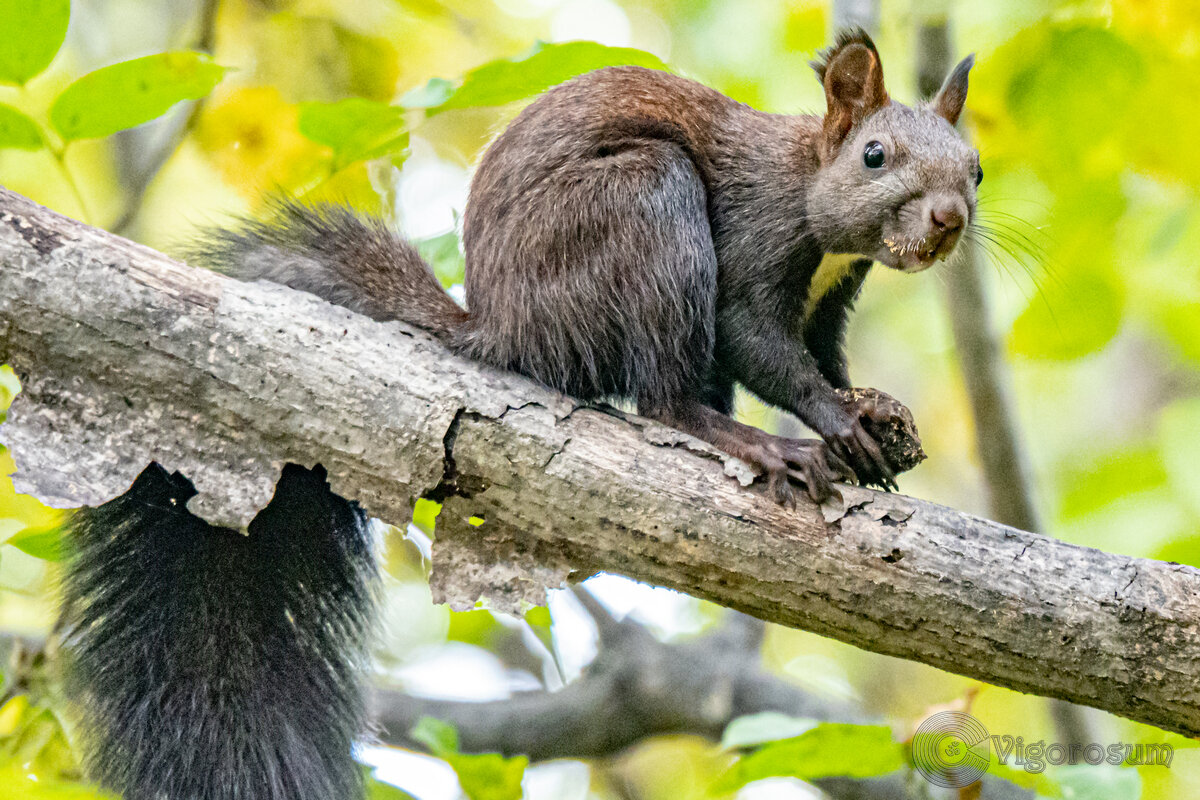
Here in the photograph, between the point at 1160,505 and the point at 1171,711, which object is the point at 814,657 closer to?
the point at 1160,505

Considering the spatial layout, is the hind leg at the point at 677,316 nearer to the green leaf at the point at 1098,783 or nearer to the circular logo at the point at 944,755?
the circular logo at the point at 944,755

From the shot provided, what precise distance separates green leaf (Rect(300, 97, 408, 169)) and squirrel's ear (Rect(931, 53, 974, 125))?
1641 millimetres

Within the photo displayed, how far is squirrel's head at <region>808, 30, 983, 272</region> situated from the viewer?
2.89m

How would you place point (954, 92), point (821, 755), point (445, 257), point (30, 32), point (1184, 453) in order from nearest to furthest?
point (821, 755)
point (30, 32)
point (954, 92)
point (445, 257)
point (1184, 453)

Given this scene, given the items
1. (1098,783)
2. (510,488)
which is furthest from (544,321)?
(1098,783)

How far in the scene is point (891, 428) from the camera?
282 centimetres

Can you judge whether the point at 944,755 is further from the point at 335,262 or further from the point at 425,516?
the point at 335,262

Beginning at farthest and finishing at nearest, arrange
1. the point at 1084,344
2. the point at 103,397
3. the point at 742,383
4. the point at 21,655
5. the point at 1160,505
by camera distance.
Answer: the point at 1160,505
the point at 1084,344
the point at 742,383
the point at 21,655
the point at 103,397

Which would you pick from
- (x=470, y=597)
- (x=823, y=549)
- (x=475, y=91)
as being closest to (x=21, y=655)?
(x=470, y=597)

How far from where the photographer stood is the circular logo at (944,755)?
258 centimetres

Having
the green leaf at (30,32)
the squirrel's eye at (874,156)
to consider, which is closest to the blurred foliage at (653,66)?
the green leaf at (30,32)

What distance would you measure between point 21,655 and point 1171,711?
112 inches

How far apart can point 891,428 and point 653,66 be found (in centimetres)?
123

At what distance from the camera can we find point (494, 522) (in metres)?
Result: 2.48
